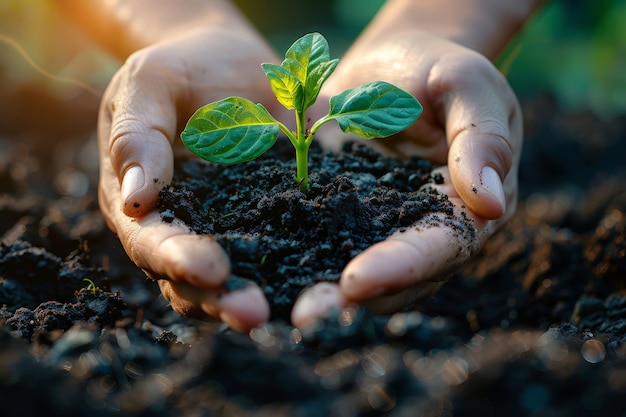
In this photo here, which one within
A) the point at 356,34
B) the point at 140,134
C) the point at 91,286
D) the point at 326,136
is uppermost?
the point at 140,134

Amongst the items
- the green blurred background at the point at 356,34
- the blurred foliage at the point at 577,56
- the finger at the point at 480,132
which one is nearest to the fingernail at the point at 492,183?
the finger at the point at 480,132

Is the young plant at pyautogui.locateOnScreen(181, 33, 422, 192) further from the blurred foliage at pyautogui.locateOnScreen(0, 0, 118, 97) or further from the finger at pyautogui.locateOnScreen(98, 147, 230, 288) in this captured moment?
the blurred foliage at pyautogui.locateOnScreen(0, 0, 118, 97)

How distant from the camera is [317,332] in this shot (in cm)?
163

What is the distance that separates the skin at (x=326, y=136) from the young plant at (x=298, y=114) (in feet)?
0.80

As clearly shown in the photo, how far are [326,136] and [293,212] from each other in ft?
2.80

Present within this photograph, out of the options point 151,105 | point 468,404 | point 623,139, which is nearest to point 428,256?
point 468,404

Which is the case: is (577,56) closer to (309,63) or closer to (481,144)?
(481,144)

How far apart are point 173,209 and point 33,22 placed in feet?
11.2

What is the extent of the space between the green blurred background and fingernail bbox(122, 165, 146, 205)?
2.89 meters

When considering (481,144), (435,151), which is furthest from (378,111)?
(435,151)

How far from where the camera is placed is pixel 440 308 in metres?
2.70

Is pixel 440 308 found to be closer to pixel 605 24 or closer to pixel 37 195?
pixel 37 195

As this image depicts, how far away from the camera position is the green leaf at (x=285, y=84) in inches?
83.2

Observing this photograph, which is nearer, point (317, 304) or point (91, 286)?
point (317, 304)
